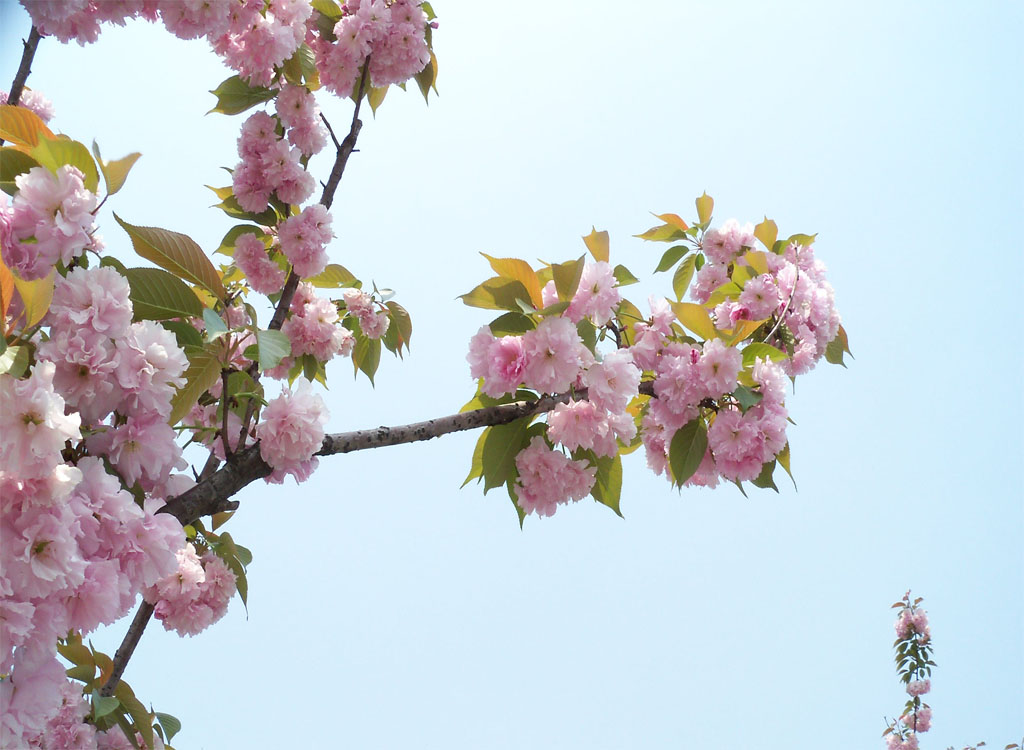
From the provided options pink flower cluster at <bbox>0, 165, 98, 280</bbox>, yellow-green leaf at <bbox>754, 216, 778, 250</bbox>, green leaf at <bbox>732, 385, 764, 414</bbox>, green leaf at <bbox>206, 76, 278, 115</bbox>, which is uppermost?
yellow-green leaf at <bbox>754, 216, 778, 250</bbox>

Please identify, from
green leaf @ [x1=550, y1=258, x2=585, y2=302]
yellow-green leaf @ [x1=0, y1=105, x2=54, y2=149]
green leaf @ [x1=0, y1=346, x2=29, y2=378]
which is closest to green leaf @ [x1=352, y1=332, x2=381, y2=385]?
green leaf @ [x1=550, y1=258, x2=585, y2=302]

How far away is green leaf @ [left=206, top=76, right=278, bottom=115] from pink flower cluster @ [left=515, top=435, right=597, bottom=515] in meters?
1.21

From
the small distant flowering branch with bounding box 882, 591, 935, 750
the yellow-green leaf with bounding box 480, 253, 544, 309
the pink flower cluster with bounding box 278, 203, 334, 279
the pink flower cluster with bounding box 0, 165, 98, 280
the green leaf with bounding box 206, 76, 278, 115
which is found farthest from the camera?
the small distant flowering branch with bounding box 882, 591, 935, 750

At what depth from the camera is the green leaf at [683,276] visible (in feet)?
8.66

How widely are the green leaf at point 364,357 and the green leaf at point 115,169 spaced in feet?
5.09

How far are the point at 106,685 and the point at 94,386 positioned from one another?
79 centimetres

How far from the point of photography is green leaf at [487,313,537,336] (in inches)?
60.5

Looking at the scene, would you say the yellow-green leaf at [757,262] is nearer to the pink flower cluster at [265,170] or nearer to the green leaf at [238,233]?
the pink flower cluster at [265,170]

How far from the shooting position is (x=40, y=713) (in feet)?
2.72

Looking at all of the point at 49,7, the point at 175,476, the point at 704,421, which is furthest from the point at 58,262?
the point at 704,421

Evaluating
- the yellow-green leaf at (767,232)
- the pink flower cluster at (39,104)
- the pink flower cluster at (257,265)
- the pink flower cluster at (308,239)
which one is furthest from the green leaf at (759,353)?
the pink flower cluster at (39,104)

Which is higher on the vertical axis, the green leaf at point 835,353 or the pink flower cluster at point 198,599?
the green leaf at point 835,353

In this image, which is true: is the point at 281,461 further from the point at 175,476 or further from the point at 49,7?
the point at 49,7

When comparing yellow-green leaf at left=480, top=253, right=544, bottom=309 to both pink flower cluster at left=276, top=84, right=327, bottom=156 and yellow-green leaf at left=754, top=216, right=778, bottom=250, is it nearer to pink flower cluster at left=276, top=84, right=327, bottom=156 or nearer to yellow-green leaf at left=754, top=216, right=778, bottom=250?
pink flower cluster at left=276, top=84, right=327, bottom=156
